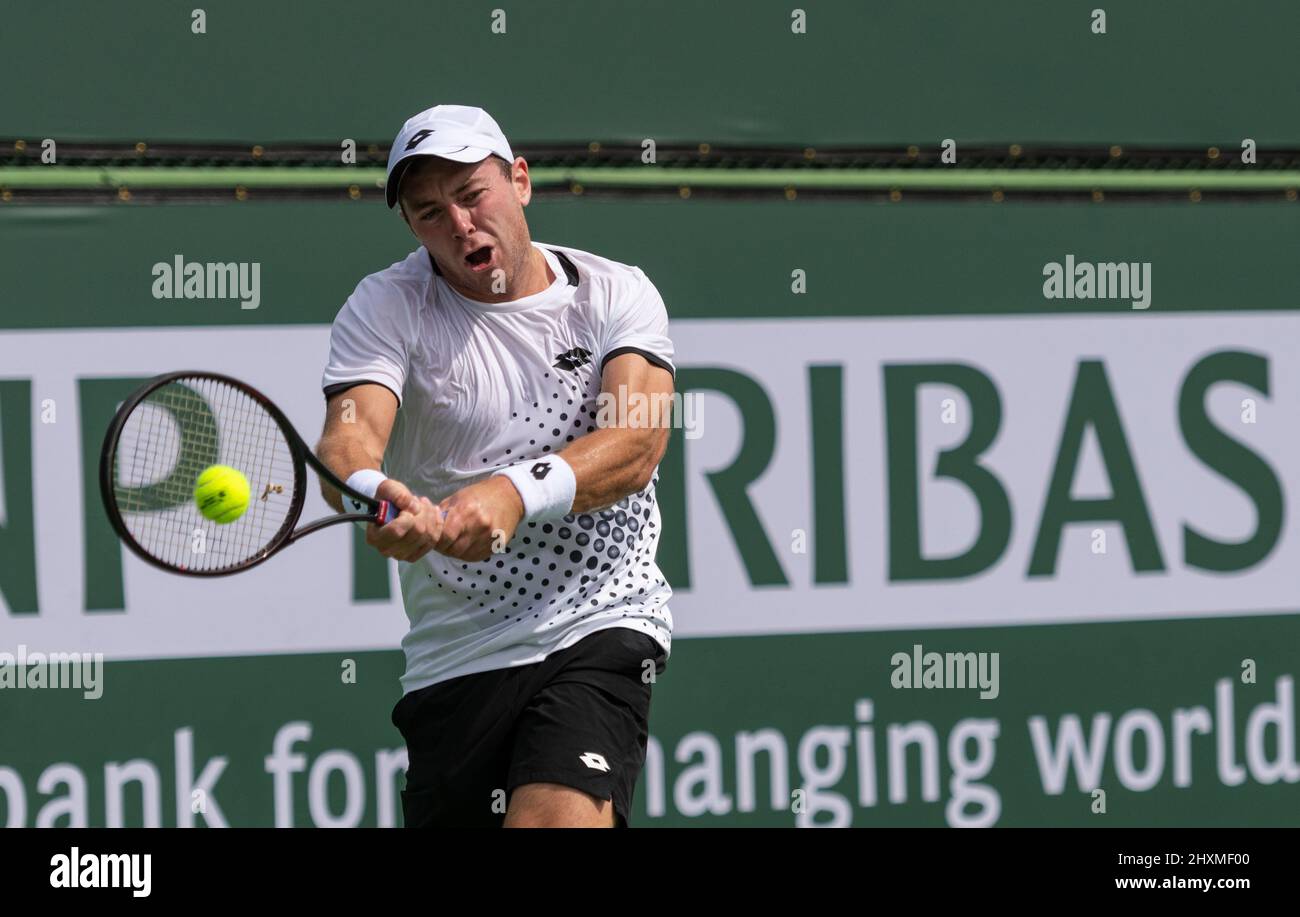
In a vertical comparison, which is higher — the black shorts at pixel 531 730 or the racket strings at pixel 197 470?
the racket strings at pixel 197 470

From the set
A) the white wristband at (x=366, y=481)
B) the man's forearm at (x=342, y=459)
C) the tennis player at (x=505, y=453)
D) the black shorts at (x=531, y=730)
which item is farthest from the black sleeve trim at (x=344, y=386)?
the black shorts at (x=531, y=730)

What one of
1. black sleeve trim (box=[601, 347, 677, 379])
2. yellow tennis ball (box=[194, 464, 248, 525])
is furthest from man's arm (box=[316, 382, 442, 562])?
black sleeve trim (box=[601, 347, 677, 379])

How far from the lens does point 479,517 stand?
9.71 feet

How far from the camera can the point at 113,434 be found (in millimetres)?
2805

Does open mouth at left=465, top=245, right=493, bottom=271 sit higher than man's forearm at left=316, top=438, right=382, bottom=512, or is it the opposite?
open mouth at left=465, top=245, right=493, bottom=271

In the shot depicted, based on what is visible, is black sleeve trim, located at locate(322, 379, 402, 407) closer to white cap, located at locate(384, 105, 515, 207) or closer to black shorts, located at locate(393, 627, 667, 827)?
white cap, located at locate(384, 105, 515, 207)

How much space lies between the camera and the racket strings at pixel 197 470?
3.29 m

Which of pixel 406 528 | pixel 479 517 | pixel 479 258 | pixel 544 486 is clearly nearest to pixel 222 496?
pixel 406 528

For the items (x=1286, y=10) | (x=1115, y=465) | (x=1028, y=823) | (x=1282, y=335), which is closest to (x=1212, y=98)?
(x=1286, y=10)

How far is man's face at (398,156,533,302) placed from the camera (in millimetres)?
3133

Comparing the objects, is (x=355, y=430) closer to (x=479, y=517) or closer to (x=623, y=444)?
(x=479, y=517)

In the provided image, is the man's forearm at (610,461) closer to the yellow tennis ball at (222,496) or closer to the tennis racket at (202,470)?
the tennis racket at (202,470)

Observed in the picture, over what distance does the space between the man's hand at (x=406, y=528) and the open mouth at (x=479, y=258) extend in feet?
1.67

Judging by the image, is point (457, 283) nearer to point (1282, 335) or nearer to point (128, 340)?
point (128, 340)
